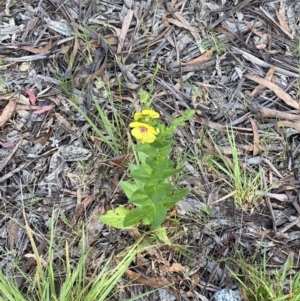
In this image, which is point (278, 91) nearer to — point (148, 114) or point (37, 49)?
point (148, 114)

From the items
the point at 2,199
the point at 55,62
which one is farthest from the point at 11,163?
the point at 55,62

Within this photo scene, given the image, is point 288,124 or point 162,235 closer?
point 162,235

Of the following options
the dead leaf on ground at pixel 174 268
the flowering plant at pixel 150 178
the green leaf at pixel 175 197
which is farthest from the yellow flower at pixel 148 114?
the dead leaf on ground at pixel 174 268

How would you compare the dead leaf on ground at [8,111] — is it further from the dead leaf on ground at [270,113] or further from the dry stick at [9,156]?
the dead leaf on ground at [270,113]

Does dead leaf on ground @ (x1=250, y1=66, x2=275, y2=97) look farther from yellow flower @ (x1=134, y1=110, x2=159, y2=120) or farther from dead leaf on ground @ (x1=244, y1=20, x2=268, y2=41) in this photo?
yellow flower @ (x1=134, y1=110, x2=159, y2=120)

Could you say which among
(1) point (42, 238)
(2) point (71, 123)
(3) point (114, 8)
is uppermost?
(3) point (114, 8)

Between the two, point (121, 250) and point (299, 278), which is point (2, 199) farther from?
point (299, 278)

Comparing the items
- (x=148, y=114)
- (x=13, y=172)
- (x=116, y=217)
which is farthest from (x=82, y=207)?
(x=148, y=114)
